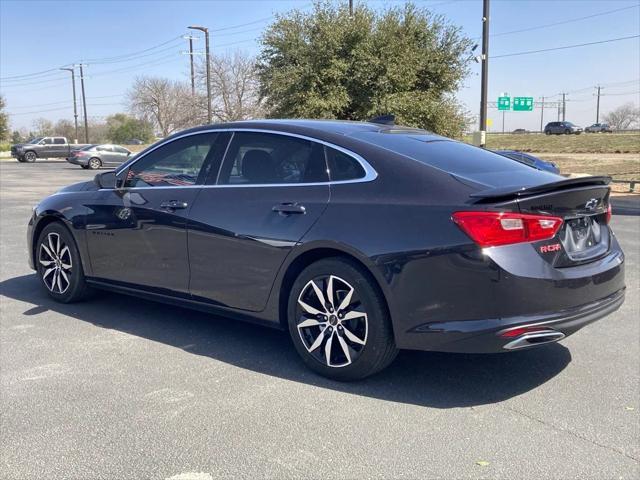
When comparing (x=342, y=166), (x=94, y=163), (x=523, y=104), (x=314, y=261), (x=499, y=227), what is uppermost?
(x=523, y=104)

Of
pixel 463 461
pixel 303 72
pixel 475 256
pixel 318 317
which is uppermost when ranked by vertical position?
pixel 303 72

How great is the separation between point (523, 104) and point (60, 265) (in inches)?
2185

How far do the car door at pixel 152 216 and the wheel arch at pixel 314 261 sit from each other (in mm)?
887

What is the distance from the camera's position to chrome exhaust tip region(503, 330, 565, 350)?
→ 352 cm

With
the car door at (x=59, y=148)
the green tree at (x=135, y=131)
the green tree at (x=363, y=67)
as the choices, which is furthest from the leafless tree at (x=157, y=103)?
the green tree at (x=363, y=67)

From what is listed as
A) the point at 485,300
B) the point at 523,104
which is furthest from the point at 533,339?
the point at 523,104

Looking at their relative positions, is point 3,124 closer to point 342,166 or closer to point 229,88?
point 229,88

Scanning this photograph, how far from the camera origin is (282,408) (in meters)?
3.65

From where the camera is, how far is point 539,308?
354 cm

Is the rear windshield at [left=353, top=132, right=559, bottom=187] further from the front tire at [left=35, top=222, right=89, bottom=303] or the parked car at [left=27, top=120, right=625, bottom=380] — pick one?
the front tire at [left=35, top=222, right=89, bottom=303]

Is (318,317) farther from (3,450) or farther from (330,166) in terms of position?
(3,450)

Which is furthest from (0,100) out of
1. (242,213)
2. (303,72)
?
(242,213)

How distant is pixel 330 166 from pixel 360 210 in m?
0.46

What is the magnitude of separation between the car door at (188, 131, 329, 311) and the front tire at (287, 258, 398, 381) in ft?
0.89
